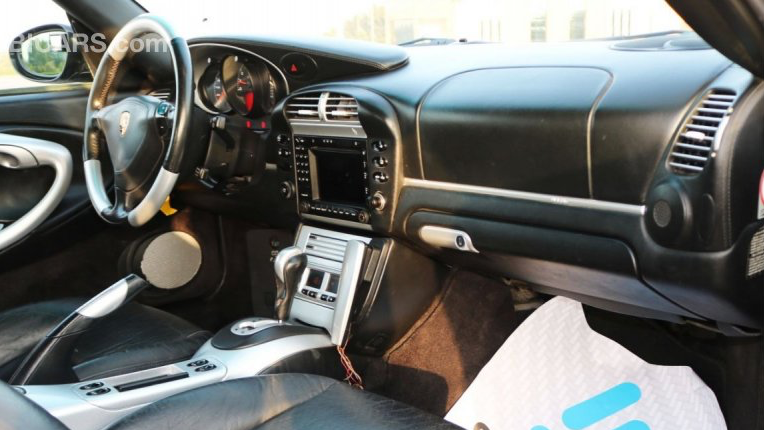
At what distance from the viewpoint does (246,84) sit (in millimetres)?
2164

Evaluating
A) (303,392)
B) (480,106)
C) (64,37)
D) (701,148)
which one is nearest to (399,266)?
(480,106)

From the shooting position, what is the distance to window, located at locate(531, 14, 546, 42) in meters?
2.06

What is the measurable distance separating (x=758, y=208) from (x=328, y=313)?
1079mm

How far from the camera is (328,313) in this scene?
78.2 inches

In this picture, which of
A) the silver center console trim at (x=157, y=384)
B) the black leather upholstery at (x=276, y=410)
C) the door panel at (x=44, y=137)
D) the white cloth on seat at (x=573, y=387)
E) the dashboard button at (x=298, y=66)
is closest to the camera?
the black leather upholstery at (x=276, y=410)

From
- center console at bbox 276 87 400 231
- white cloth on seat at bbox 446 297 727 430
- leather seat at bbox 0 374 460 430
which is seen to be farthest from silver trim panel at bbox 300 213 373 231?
leather seat at bbox 0 374 460 430

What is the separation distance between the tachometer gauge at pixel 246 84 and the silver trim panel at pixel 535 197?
1.88ft

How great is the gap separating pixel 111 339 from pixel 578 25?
148 cm

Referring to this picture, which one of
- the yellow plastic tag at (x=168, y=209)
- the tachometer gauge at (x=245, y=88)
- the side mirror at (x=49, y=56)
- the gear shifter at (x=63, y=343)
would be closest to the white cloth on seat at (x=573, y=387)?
the gear shifter at (x=63, y=343)

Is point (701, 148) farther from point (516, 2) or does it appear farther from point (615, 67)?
point (516, 2)

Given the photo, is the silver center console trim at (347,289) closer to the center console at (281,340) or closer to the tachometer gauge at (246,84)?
the center console at (281,340)

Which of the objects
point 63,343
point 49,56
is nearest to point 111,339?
Result: point 63,343

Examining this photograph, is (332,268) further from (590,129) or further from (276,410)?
(590,129)

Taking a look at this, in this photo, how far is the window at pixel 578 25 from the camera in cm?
204
